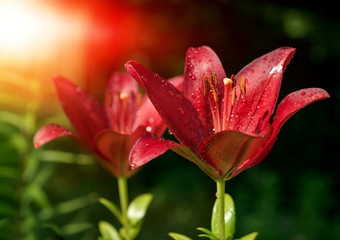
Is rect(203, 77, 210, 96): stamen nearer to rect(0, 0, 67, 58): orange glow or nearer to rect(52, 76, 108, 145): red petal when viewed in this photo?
rect(52, 76, 108, 145): red petal

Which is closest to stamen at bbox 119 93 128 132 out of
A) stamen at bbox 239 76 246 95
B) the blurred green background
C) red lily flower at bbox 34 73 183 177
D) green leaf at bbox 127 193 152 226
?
red lily flower at bbox 34 73 183 177

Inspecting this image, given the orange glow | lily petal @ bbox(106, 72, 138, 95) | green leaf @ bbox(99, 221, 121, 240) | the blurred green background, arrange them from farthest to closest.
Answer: the blurred green background
the orange glow
lily petal @ bbox(106, 72, 138, 95)
green leaf @ bbox(99, 221, 121, 240)

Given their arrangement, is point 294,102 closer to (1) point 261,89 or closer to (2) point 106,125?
(1) point 261,89

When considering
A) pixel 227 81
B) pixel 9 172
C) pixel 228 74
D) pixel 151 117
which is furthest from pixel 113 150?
pixel 228 74

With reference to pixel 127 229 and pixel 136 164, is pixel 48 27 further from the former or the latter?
pixel 136 164

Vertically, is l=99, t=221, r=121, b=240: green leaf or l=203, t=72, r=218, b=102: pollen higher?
l=203, t=72, r=218, b=102: pollen

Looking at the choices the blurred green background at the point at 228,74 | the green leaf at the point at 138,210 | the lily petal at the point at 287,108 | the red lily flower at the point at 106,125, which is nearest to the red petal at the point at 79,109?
→ the red lily flower at the point at 106,125

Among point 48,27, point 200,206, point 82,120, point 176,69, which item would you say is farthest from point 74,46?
point 82,120
